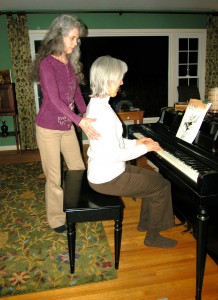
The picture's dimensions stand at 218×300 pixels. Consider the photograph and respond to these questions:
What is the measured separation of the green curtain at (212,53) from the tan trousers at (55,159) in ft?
15.1

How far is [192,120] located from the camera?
6.49ft

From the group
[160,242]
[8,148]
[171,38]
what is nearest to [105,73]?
[160,242]

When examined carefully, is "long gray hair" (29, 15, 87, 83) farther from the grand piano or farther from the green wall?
the green wall

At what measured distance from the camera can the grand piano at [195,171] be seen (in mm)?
1446

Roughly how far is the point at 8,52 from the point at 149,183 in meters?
4.45

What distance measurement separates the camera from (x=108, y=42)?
5.53 metres

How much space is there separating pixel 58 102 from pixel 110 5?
12.6 feet


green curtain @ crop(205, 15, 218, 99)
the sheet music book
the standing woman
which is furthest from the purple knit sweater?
green curtain @ crop(205, 15, 218, 99)

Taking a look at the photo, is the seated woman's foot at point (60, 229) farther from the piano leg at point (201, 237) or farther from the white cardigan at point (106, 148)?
the piano leg at point (201, 237)

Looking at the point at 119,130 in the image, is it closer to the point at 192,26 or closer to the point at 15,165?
the point at 15,165

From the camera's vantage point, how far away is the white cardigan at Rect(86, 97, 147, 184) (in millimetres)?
1684

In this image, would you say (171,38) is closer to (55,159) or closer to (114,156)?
(55,159)

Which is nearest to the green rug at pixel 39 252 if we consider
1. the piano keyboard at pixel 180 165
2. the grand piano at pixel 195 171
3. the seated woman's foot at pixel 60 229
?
the seated woman's foot at pixel 60 229

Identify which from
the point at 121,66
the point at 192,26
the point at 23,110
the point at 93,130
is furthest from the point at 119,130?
the point at 192,26
